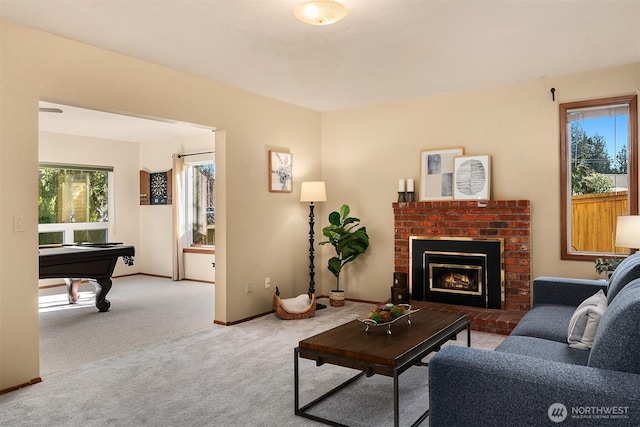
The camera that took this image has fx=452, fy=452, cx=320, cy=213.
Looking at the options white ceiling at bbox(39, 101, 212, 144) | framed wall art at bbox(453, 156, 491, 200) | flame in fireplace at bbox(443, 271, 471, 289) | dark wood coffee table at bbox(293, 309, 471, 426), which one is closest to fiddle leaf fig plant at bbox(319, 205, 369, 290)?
flame in fireplace at bbox(443, 271, 471, 289)

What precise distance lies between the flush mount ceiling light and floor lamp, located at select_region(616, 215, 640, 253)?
110 inches

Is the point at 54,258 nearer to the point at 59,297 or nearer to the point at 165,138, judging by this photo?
the point at 59,297

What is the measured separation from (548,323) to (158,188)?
7053 millimetres

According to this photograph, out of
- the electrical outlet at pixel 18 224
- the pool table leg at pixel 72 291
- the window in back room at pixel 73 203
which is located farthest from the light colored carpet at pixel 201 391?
the window in back room at pixel 73 203

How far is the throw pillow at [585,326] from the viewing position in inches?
92.6

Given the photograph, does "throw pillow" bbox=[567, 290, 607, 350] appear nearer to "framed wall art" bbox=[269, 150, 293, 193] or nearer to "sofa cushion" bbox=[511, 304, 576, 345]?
"sofa cushion" bbox=[511, 304, 576, 345]

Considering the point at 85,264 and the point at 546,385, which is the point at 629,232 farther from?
the point at 85,264

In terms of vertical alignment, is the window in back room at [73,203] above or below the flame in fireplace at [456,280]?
above

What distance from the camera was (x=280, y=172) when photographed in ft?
18.0

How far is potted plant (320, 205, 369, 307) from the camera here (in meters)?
5.52

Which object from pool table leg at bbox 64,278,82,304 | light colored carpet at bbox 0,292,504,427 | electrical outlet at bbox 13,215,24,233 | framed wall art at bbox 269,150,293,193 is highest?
framed wall art at bbox 269,150,293,193

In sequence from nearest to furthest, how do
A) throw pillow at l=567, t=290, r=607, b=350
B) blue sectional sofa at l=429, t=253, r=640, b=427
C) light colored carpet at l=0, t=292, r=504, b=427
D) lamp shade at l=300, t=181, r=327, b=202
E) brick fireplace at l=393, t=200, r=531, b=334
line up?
blue sectional sofa at l=429, t=253, r=640, b=427
throw pillow at l=567, t=290, r=607, b=350
light colored carpet at l=0, t=292, r=504, b=427
brick fireplace at l=393, t=200, r=531, b=334
lamp shade at l=300, t=181, r=327, b=202

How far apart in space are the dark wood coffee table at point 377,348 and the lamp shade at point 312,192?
2599 millimetres

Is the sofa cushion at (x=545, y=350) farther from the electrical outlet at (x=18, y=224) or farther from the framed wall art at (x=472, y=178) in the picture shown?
the electrical outlet at (x=18, y=224)
